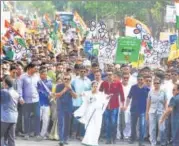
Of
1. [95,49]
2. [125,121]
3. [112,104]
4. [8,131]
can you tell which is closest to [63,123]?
[112,104]

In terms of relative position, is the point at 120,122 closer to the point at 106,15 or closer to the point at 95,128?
the point at 95,128

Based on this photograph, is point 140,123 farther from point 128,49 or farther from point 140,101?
point 128,49

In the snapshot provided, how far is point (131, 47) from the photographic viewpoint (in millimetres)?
13594

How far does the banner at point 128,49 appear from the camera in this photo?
13.6 meters

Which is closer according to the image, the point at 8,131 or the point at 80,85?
the point at 8,131

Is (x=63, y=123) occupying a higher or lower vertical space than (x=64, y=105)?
lower

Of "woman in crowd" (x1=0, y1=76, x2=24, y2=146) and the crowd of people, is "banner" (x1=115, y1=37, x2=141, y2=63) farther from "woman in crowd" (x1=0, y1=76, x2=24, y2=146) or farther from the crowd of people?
"woman in crowd" (x1=0, y1=76, x2=24, y2=146)

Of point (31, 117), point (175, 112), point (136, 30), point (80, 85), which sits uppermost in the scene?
point (136, 30)

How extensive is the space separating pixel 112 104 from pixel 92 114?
621 millimetres

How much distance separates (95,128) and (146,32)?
157 inches

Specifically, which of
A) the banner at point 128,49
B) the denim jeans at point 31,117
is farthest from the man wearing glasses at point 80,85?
the banner at point 128,49

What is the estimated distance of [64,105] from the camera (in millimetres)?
11992

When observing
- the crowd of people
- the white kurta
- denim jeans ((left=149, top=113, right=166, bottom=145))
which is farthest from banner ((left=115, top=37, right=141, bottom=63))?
denim jeans ((left=149, top=113, right=166, bottom=145))

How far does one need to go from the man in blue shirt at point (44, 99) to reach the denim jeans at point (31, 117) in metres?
0.15
